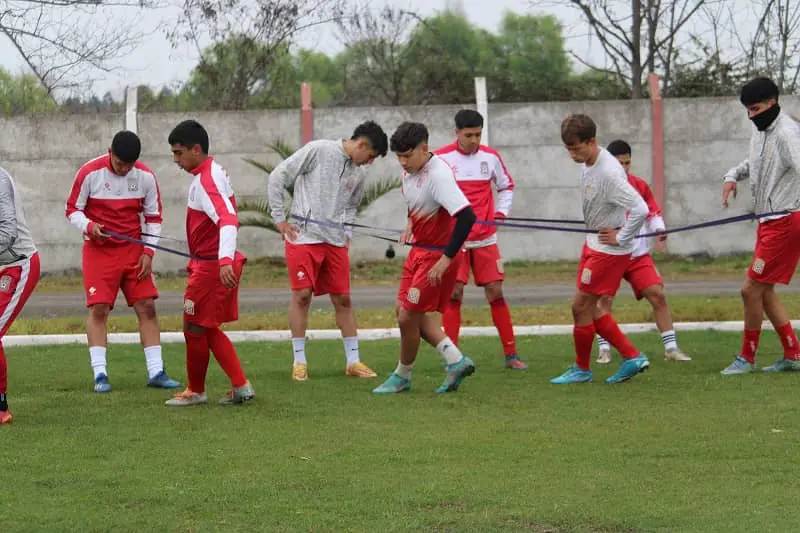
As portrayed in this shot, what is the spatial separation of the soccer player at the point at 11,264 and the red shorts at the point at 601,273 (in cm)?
389

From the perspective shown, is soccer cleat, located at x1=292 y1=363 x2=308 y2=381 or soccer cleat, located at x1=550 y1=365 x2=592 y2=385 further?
soccer cleat, located at x1=292 y1=363 x2=308 y2=381

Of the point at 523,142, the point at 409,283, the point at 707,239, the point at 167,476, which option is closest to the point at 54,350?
the point at 409,283

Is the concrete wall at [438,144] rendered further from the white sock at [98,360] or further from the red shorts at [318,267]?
the white sock at [98,360]

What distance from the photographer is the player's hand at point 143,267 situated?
10.3 m

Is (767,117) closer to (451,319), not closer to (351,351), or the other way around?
(451,319)

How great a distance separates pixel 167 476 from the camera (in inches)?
263

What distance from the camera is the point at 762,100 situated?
993 centimetres

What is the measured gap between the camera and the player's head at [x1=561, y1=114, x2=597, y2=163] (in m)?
9.41

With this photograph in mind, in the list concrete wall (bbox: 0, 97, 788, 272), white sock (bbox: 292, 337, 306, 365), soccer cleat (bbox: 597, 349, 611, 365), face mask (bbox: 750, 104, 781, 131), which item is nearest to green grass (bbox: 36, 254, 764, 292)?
concrete wall (bbox: 0, 97, 788, 272)

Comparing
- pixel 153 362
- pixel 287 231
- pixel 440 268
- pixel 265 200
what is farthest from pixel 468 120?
pixel 265 200

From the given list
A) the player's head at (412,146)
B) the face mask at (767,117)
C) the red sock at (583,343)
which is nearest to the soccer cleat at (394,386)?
the red sock at (583,343)

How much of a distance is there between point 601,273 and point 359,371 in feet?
7.08

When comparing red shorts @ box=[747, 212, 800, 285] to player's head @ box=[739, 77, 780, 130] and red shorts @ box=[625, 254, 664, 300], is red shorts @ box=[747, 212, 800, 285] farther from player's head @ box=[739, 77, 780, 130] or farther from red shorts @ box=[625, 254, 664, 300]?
red shorts @ box=[625, 254, 664, 300]

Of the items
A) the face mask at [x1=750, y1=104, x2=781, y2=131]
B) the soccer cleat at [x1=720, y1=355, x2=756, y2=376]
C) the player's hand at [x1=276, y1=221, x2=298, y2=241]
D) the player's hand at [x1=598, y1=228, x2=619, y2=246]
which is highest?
the face mask at [x1=750, y1=104, x2=781, y2=131]
